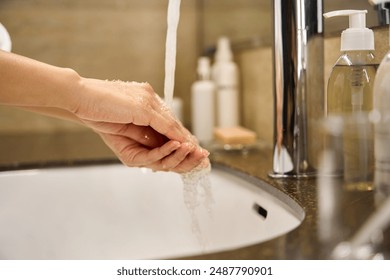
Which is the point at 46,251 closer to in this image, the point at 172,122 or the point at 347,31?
the point at 172,122

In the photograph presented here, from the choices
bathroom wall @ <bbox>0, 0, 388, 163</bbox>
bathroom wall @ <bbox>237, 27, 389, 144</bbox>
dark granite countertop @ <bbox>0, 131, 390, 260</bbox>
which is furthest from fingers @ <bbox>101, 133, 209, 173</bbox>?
bathroom wall @ <bbox>0, 0, 388, 163</bbox>

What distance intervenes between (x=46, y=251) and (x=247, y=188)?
348mm

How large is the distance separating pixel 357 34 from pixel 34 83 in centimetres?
36

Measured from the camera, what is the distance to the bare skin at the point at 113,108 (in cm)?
58

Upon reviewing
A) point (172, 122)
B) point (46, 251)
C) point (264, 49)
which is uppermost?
point (264, 49)

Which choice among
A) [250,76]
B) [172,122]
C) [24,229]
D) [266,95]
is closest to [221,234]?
[172,122]

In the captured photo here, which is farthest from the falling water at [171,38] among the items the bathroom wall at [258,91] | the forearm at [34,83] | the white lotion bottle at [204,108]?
the white lotion bottle at [204,108]

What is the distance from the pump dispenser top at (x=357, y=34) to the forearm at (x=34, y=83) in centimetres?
31

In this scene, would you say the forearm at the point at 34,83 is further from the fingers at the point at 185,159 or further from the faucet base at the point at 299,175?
the faucet base at the point at 299,175

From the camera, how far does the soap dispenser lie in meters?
0.56

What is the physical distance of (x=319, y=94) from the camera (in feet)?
2.23

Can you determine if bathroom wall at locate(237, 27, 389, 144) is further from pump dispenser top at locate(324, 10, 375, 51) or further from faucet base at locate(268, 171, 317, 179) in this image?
pump dispenser top at locate(324, 10, 375, 51)

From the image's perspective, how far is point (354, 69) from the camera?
0.58 meters

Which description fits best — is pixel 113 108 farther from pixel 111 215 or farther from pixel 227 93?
pixel 227 93
